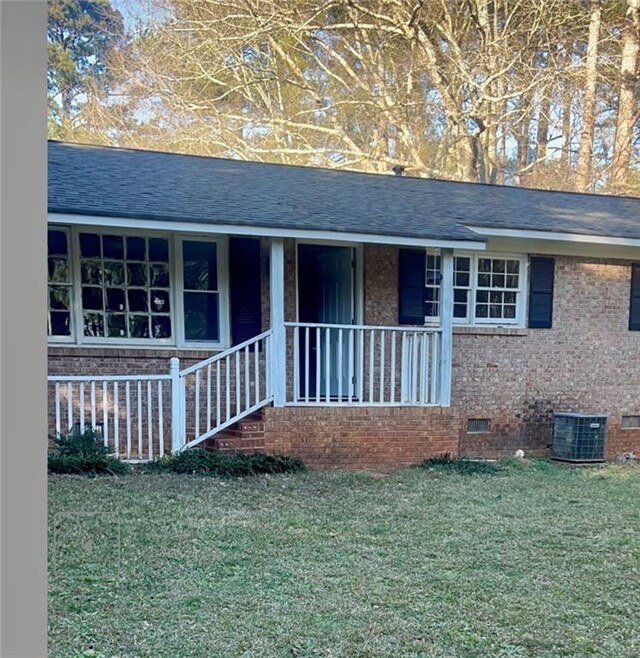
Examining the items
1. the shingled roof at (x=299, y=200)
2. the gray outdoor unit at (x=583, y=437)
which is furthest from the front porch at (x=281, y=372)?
the gray outdoor unit at (x=583, y=437)

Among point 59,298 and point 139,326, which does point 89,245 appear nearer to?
point 59,298

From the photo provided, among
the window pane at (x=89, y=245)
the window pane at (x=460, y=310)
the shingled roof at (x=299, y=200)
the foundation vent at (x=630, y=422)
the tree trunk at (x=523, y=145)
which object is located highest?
the tree trunk at (x=523, y=145)

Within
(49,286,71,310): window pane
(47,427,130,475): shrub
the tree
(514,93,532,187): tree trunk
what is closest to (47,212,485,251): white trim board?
(49,286,71,310): window pane

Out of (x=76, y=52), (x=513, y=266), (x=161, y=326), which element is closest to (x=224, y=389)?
(x=161, y=326)

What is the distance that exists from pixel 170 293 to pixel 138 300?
40 cm

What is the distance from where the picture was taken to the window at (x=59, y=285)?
701cm

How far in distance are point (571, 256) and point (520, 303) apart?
1.10 meters

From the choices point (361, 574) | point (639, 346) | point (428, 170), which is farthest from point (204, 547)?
point (428, 170)

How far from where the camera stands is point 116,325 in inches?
289

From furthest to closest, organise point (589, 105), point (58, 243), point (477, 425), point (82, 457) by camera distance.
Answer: point (589, 105) < point (477, 425) < point (58, 243) < point (82, 457)

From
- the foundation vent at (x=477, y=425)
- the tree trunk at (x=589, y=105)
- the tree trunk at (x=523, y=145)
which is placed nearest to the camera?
the foundation vent at (x=477, y=425)

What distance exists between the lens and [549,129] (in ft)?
62.9

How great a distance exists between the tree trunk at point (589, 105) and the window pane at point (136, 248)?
1498 centimetres

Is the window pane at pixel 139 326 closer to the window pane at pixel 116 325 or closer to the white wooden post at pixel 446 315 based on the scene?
the window pane at pixel 116 325
